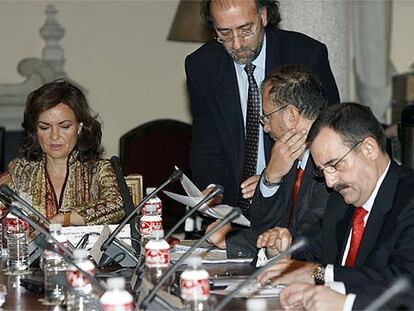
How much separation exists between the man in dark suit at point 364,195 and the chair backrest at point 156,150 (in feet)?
9.89

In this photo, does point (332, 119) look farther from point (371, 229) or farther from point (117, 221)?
point (117, 221)

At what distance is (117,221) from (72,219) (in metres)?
0.22

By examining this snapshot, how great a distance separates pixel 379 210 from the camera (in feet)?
12.0

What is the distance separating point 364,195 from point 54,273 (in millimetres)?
1099

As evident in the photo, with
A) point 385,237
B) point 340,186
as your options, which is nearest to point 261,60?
point 340,186

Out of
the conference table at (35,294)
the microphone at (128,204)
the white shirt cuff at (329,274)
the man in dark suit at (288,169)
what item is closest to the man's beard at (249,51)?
the man in dark suit at (288,169)

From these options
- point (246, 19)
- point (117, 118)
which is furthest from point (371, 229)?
point (117, 118)

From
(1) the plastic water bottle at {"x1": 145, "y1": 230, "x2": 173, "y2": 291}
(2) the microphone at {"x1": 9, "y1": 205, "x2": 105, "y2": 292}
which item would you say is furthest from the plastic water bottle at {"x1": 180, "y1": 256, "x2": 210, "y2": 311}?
(1) the plastic water bottle at {"x1": 145, "y1": 230, "x2": 173, "y2": 291}

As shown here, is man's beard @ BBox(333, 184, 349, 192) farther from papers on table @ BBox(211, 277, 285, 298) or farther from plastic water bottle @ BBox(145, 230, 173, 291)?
plastic water bottle @ BBox(145, 230, 173, 291)

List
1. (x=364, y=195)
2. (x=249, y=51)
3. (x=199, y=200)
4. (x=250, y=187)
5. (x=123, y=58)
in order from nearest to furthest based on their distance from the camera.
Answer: (x=364, y=195) → (x=199, y=200) → (x=250, y=187) → (x=249, y=51) → (x=123, y=58)

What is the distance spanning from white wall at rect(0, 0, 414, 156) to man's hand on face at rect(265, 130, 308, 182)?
399 cm

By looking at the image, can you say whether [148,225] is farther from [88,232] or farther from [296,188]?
[296,188]

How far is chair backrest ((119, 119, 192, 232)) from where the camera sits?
22.1ft

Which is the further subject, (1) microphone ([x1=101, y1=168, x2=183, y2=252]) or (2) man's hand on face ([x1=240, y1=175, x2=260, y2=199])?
(2) man's hand on face ([x1=240, y1=175, x2=260, y2=199])
